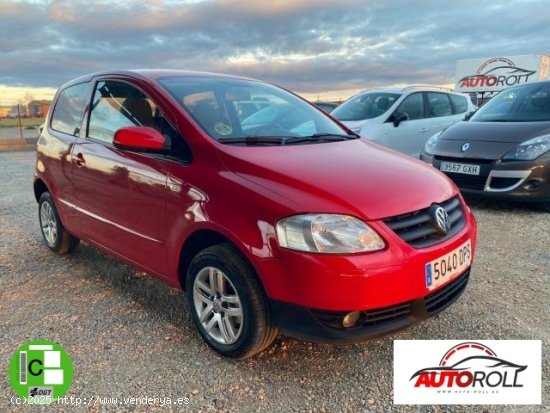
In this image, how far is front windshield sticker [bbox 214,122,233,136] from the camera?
2830mm

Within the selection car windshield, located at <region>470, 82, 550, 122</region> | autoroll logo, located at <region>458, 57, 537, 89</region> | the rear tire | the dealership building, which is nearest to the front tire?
the rear tire

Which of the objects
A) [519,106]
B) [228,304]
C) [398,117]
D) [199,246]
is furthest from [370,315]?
[398,117]

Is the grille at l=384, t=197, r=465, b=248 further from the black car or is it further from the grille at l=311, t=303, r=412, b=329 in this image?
the black car

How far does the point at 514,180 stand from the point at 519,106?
146 centimetres

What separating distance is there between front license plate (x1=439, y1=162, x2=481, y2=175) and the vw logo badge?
3437 mm

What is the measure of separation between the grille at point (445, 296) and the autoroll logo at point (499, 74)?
2455 centimetres

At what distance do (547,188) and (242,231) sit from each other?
4426 millimetres

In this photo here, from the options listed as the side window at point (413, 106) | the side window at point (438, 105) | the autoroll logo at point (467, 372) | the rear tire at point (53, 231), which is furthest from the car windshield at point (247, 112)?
the side window at point (438, 105)

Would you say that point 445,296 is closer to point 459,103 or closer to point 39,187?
point 39,187

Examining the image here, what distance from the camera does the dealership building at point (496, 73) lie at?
23.1 meters

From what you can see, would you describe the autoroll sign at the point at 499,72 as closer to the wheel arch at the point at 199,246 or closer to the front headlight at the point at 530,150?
the front headlight at the point at 530,150

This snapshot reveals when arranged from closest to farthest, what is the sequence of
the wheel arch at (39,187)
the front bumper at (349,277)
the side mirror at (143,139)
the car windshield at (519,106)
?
the front bumper at (349,277) < the side mirror at (143,139) < the wheel arch at (39,187) < the car windshield at (519,106)

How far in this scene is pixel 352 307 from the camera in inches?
85.3

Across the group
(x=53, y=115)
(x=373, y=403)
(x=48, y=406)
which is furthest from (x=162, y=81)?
(x=373, y=403)
